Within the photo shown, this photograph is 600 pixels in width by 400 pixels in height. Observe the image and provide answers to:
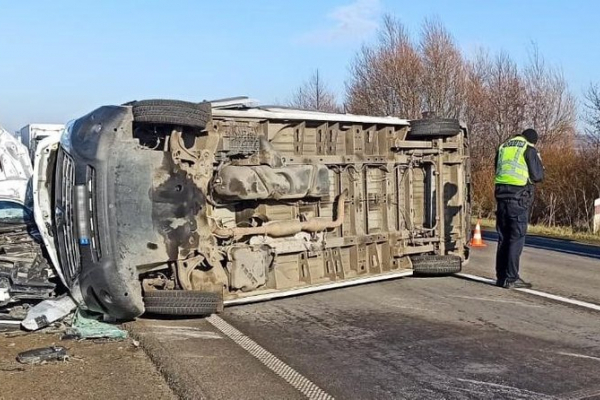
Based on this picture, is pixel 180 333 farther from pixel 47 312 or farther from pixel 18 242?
pixel 18 242

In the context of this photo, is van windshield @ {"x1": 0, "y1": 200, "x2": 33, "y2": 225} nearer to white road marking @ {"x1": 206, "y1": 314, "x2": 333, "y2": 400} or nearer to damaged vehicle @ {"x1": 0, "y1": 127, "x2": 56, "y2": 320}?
damaged vehicle @ {"x1": 0, "y1": 127, "x2": 56, "y2": 320}

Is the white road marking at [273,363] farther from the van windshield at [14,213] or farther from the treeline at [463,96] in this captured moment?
the treeline at [463,96]

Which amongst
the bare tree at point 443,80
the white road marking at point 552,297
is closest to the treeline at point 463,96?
the bare tree at point 443,80

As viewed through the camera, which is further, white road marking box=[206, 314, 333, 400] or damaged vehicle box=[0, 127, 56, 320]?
damaged vehicle box=[0, 127, 56, 320]

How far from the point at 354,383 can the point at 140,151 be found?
2805 mm

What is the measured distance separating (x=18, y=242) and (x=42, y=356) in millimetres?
2129

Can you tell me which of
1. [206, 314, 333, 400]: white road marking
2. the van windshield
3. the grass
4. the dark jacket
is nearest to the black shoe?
the dark jacket

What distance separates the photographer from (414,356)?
16.6ft

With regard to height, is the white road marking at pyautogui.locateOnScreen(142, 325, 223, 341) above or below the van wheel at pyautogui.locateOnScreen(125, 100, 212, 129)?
below

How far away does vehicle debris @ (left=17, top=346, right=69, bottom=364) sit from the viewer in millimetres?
4898

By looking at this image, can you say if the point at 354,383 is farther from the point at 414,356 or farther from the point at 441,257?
the point at 441,257

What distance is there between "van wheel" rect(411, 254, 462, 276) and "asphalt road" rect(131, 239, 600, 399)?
0.22 m

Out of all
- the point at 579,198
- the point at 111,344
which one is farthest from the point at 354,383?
the point at 579,198

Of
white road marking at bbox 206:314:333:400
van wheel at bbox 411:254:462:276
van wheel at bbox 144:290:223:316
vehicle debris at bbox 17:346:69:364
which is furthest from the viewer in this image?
van wheel at bbox 411:254:462:276
